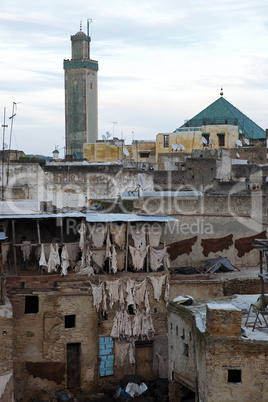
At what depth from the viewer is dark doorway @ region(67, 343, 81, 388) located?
1880 centimetres

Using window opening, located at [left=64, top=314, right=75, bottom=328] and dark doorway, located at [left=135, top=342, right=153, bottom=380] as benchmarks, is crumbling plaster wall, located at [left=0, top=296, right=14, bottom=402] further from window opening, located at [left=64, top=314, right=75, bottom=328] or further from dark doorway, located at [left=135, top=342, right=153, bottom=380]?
dark doorway, located at [left=135, top=342, right=153, bottom=380]

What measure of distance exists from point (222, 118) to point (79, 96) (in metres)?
20.1

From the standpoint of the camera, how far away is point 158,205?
2345 cm

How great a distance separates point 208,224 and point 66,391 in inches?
313

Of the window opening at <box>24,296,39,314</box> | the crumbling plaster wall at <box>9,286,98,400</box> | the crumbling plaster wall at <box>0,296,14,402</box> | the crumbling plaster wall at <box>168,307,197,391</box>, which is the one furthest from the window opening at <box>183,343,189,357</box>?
the window opening at <box>24,296,39,314</box>

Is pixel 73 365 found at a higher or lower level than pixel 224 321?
lower

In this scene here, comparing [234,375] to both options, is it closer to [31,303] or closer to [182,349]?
[182,349]

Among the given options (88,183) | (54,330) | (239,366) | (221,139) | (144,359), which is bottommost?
(144,359)

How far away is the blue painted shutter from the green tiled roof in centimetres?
2808

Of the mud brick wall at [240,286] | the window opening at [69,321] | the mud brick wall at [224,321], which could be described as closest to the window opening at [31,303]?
the window opening at [69,321]

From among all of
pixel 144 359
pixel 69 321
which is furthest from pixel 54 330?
pixel 144 359

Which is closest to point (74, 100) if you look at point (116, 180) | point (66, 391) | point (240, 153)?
point (240, 153)

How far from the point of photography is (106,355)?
62.4 ft

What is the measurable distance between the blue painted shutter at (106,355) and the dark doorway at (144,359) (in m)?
0.84
